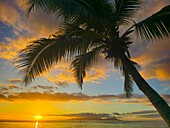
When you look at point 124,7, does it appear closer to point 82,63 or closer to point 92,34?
point 92,34

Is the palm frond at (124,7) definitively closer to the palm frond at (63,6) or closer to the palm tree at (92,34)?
the palm tree at (92,34)

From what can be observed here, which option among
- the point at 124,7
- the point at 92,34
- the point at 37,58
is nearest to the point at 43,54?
the point at 37,58

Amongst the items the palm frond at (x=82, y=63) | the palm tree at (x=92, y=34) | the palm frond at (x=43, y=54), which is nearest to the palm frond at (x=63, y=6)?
the palm tree at (x=92, y=34)

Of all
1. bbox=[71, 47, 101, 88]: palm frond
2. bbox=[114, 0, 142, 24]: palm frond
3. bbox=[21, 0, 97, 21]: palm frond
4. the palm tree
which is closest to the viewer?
bbox=[21, 0, 97, 21]: palm frond

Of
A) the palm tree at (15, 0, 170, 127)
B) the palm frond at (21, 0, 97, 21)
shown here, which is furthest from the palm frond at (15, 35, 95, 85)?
the palm frond at (21, 0, 97, 21)

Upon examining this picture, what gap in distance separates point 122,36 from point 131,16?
1123mm

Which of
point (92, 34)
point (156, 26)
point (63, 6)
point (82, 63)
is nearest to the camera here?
point (63, 6)

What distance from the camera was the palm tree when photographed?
6258 mm

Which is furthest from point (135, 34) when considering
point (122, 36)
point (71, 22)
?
point (71, 22)

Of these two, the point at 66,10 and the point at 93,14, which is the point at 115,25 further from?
the point at 66,10

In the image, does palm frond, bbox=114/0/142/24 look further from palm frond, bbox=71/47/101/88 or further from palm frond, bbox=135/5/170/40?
palm frond, bbox=71/47/101/88

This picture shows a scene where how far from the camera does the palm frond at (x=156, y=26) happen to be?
21.2ft

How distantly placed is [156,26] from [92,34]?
1.55 m

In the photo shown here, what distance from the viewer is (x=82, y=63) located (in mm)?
8406
